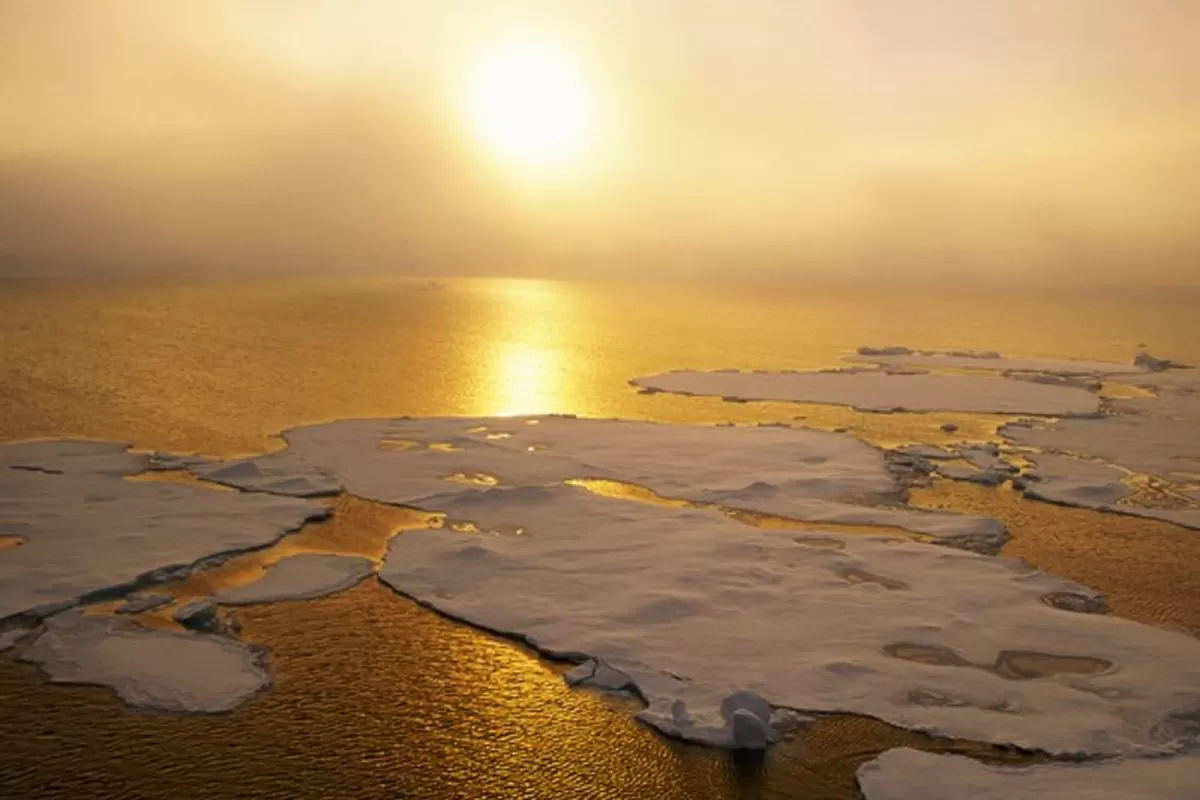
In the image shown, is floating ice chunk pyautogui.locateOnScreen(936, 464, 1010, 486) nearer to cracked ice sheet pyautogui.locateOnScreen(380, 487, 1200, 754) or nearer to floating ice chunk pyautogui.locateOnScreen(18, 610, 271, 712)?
cracked ice sheet pyautogui.locateOnScreen(380, 487, 1200, 754)

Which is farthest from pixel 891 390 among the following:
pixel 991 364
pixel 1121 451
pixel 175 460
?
pixel 175 460

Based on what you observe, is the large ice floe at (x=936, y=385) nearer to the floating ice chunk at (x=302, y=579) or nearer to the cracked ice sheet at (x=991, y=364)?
the cracked ice sheet at (x=991, y=364)

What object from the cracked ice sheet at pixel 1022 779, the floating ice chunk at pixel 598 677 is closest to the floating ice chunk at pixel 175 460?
the floating ice chunk at pixel 598 677

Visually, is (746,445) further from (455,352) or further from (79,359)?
(455,352)

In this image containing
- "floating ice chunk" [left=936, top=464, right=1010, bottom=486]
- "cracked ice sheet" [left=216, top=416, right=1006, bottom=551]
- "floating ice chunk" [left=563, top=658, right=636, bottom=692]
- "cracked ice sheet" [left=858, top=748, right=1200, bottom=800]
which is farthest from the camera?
"floating ice chunk" [left=936, top=464, right=1010, bottom=486]

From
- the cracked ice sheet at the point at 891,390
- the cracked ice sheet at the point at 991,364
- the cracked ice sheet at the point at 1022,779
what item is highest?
the cracked ice sheet at the point at 991,364

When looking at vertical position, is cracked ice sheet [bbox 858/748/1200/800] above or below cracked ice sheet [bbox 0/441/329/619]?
below

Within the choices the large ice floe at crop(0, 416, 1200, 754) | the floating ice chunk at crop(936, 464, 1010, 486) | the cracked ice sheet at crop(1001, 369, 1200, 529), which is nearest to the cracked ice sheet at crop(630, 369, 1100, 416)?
the cracked ice sheet at crop(1001, 369, 1200, 529)
